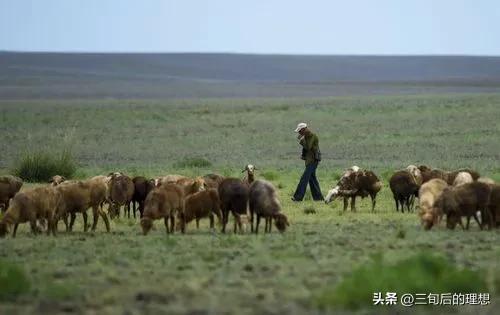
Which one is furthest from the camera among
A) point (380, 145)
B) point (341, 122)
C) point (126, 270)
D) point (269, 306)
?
point (341, 122)

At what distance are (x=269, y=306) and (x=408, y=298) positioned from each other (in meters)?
1.65

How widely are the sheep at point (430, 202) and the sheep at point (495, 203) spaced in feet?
2.82

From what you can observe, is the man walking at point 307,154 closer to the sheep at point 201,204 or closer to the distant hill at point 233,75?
the sheep at point 201,204

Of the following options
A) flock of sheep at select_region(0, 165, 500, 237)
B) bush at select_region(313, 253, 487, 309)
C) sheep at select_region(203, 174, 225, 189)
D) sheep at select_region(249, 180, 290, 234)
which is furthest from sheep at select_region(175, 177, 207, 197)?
bush at select_region(313, 253, 487, 309)

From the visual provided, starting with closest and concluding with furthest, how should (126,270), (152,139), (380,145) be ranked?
(126,270), (380,145), (152,139)

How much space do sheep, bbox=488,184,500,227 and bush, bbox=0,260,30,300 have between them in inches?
343

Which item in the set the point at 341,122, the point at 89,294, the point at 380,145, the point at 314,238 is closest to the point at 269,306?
the point at 89,294

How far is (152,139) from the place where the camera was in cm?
6022

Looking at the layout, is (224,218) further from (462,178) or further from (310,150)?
(310,150)

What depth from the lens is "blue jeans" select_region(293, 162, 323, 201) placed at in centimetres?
2827

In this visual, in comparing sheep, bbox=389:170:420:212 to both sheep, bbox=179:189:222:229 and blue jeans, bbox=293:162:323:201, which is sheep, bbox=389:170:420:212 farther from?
sheep, bbox=179:189:222:229

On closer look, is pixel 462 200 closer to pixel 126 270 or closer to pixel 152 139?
pixel 126 270

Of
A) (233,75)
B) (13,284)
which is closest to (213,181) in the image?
(13,284)

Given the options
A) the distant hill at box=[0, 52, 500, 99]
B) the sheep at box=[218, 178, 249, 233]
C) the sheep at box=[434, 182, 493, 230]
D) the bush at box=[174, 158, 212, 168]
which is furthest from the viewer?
the distant hill at box=[0, 52, 500, 99]
